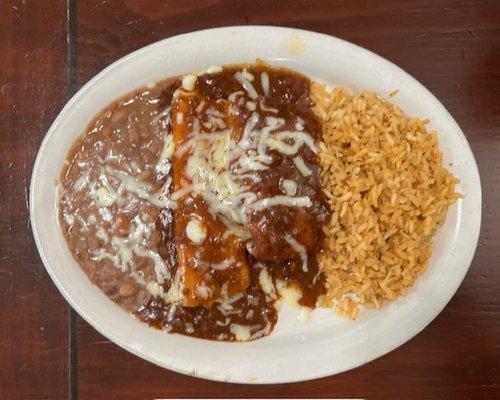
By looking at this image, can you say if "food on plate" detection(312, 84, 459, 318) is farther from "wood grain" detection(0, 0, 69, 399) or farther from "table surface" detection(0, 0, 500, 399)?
"wood grain" detection(0, 0, 69, 399)

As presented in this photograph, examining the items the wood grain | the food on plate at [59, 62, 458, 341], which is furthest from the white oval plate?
the wood grain

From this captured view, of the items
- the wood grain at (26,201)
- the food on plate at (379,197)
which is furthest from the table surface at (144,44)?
the food on plate at (379,197)

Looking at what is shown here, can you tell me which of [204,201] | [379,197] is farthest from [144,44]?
[379,197]

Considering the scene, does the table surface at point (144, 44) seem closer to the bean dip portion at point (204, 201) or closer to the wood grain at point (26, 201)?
the wood grain at point (26, 201)

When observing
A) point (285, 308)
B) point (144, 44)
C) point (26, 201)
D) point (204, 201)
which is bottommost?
point (285, 308)

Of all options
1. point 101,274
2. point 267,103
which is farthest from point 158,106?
point 101,274

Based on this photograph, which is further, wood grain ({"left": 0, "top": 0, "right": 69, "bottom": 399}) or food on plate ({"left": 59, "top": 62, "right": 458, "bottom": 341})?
wood grain ({"left": 0, "top": 0, "right": 69, "bottom": 399})

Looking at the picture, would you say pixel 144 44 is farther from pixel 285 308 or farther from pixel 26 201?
pixel 285 308
